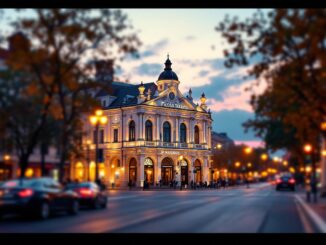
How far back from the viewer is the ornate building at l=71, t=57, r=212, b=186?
85875 mm

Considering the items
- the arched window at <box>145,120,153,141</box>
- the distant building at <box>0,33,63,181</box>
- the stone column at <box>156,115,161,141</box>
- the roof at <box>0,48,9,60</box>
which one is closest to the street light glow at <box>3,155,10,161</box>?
the distant building at <box>0,33,63,181</box>

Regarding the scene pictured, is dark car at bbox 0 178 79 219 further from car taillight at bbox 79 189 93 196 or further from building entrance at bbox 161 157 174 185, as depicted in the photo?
building entrance at bbox 161 157 174 185

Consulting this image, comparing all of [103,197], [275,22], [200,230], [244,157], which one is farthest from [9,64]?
[244,157]

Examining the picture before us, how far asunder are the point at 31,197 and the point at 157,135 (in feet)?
225

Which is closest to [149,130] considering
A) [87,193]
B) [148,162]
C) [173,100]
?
[148,162]

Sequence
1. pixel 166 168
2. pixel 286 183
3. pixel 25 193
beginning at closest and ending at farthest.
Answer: pixel 25 193
pixel 286 183
pixel 166 168

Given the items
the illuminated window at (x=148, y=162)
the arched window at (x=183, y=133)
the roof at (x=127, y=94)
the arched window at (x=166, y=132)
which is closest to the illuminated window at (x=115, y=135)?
the roof at (x=127, y=94)

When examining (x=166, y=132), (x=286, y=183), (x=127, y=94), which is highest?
(x=127, y=94)

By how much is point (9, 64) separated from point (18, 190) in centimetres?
1256

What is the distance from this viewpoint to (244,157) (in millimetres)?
111062

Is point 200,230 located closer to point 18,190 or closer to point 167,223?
point 167,223

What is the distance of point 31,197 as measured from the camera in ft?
70.3

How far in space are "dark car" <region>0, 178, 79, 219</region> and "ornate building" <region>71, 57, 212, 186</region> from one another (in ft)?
194

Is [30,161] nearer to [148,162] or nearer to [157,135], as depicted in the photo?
[148,162]
